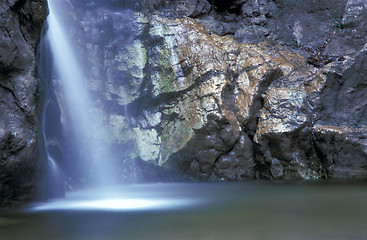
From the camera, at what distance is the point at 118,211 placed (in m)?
3.57

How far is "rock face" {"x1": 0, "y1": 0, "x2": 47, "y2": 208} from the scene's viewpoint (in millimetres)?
4109

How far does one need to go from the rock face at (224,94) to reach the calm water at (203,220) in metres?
3.08

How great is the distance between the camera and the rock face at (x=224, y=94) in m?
7.37

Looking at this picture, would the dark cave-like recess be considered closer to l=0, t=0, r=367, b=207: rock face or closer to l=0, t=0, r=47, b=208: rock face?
l=0, t=0, r=367, b=207: rock face

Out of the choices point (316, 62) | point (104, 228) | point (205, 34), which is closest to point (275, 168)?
point (316, 62)

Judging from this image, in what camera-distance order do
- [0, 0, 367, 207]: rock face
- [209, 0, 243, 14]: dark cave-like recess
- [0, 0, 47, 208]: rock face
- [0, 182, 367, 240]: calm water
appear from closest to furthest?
[0, 182, 367, 240]: calm water → [0, 0, 47, 208]: rock face → [0, 0, 367, 207]: rock face → [209, 0, 243, 14]: dark cave-like recess

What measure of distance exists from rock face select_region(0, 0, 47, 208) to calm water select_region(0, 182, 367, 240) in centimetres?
47

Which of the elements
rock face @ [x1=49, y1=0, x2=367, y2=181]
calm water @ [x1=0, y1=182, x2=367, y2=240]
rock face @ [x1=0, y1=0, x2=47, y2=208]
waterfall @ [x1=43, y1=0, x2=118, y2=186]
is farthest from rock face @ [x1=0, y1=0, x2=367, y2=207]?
calm water @ [x1=0, y1=182, x2=367, y2=240]

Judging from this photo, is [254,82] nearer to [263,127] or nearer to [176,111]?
[263,127]

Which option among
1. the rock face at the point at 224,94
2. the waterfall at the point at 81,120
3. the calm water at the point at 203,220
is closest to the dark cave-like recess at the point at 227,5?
the rock face at the point at 224,94

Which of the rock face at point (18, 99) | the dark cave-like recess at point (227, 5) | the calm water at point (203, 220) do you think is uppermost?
the dark cave-like recess at point (227, 5)

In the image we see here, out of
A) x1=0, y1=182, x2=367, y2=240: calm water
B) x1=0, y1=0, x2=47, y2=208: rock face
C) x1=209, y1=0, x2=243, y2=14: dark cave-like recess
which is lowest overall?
x1=0, y1=182, x2=367, y2=240: calm water

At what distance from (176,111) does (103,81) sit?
234 centimetres

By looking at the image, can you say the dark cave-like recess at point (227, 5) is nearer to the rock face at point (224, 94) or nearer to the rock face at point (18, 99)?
the rock face at point (224, 94)
